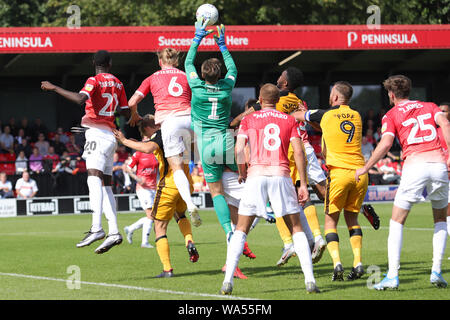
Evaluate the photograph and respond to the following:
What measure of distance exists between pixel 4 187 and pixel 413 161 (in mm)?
18950

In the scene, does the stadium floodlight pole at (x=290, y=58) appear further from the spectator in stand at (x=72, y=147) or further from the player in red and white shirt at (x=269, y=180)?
the player in red and white shirt at (x=269, y=180)

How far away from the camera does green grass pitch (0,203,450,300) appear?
8242 mm

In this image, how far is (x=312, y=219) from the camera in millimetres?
10805

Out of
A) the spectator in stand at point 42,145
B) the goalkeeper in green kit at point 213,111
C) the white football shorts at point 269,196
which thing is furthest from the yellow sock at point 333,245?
the spectator in stand at point 42,145

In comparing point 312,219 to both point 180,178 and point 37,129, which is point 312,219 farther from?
point 37,129

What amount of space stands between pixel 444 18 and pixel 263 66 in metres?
15.7

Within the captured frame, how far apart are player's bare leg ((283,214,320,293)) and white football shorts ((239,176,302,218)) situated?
0.12 metres

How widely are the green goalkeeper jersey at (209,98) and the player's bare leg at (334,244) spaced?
1761 millimetres

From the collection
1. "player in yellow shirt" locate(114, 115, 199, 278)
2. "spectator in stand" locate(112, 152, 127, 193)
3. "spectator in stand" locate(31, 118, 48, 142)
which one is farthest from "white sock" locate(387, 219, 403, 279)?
"spectator in stand" locate(31, 118, 48, 142)

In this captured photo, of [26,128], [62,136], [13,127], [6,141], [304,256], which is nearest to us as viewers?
[304,256]

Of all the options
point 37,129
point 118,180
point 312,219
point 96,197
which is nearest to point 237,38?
point 118,180

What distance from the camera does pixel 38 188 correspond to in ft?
84.3
